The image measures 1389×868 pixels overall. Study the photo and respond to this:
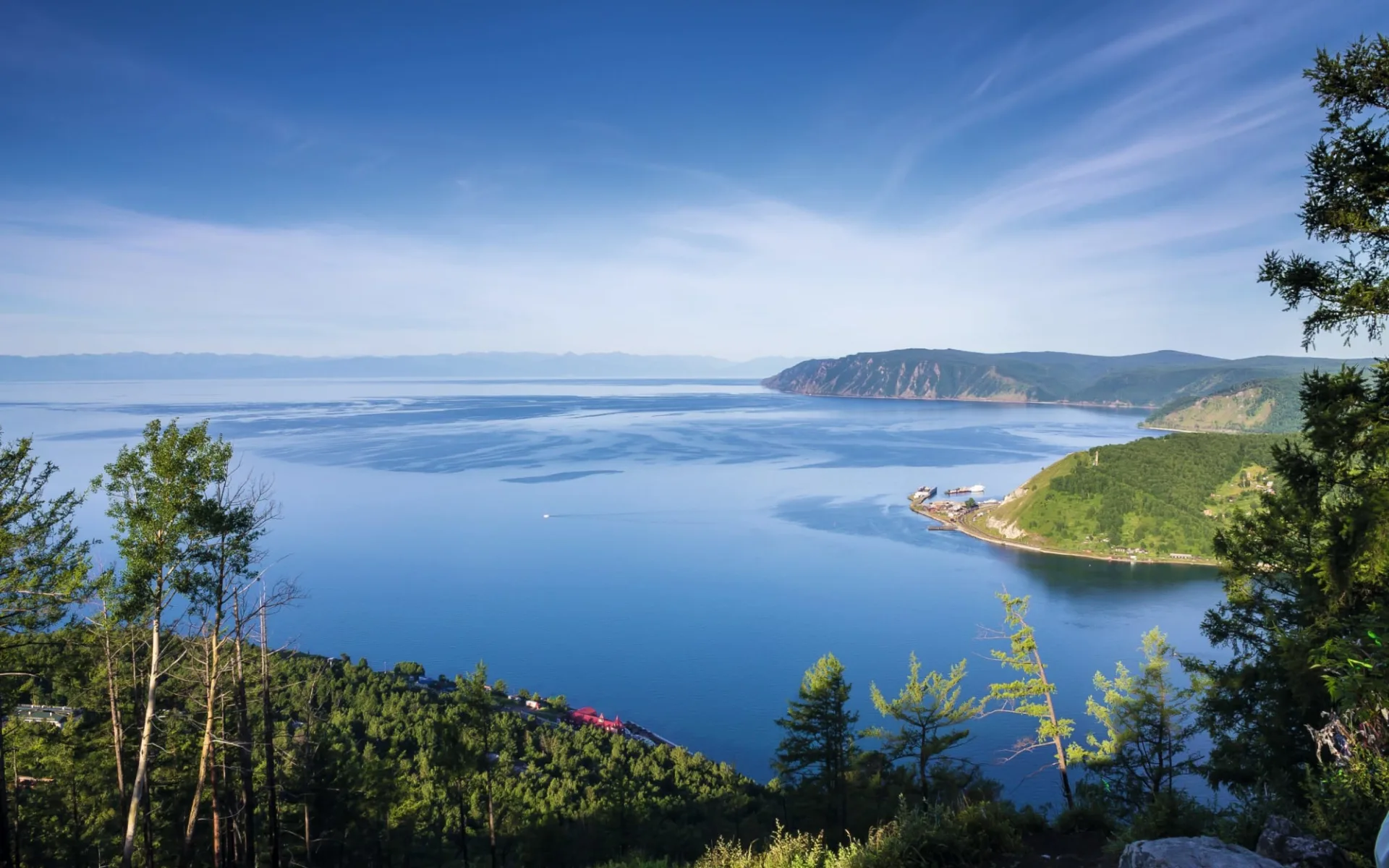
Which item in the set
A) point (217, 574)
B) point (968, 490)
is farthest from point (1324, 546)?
point (968, 490)

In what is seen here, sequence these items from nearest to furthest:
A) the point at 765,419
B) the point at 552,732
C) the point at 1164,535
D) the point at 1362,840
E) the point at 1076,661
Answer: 1. the point at 1362,840
2. the point at 552,732
3. the point at 1076,661
4. the point at 1164,535
5. the point at 765,419

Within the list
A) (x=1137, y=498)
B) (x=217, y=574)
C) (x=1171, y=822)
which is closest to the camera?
(x=1171, y=822)

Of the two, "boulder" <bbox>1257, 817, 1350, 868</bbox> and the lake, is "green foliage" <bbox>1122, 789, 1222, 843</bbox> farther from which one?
the lake

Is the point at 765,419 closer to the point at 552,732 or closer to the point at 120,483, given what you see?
the point at 552,732

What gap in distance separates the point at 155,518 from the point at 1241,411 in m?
201

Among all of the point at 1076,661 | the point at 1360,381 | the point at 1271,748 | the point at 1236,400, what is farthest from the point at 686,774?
the point at 1236,400

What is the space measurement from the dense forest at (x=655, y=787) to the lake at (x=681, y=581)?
2.43m

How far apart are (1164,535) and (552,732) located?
5902cm

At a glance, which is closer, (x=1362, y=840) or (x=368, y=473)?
(x=1362, y=840)

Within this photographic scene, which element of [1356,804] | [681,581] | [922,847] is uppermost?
[1356,804]

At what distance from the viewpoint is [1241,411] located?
159 metres

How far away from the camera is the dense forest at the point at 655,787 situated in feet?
19.4

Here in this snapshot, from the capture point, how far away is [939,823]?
704cm

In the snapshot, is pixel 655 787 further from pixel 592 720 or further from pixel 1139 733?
pixel 1139 733
